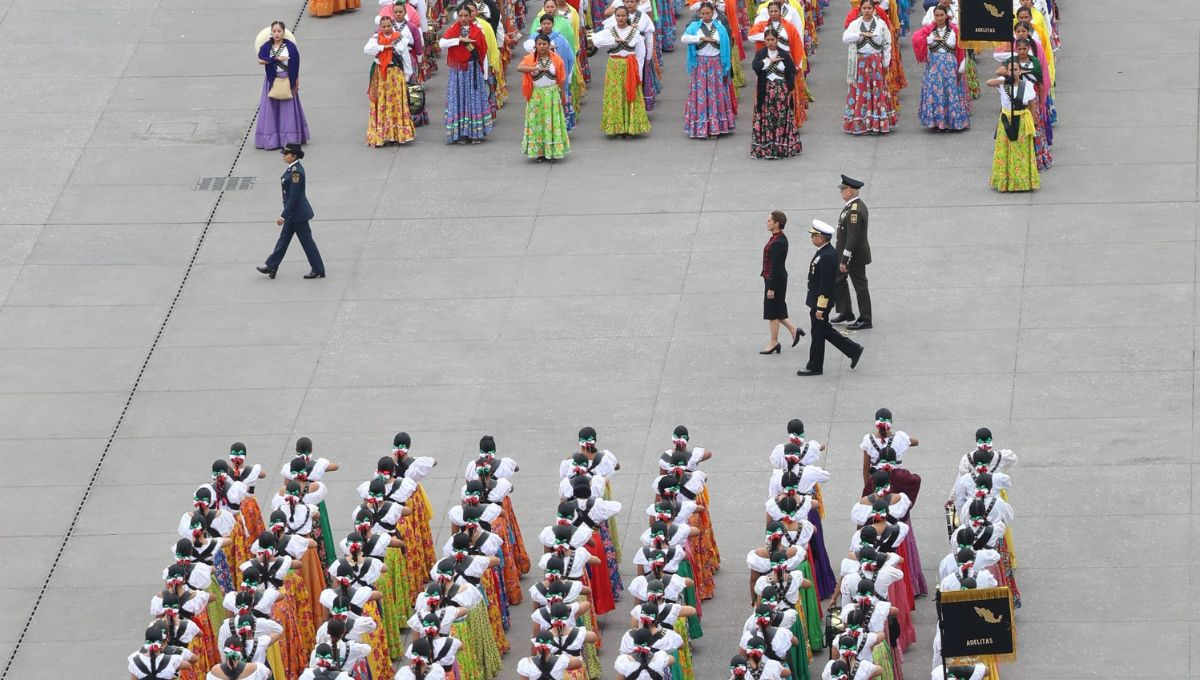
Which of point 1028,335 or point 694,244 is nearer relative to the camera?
point 1028,335

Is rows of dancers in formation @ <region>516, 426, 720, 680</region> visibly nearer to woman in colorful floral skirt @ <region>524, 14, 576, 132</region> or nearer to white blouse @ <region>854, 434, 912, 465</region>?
white blouse @ <region>854, 434, 912, 465</region>

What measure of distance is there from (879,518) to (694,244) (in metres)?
7.62

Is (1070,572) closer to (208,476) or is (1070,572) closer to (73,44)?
(208,476)

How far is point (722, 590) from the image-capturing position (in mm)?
20156

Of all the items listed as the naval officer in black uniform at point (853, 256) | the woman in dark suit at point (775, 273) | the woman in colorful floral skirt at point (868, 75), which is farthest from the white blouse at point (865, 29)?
the woman in dark suit at point (775, 273)

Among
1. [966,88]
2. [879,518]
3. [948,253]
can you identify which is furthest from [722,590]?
[966,88]

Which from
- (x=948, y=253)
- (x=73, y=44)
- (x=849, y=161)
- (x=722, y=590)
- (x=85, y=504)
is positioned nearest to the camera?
(x=722, y=590)

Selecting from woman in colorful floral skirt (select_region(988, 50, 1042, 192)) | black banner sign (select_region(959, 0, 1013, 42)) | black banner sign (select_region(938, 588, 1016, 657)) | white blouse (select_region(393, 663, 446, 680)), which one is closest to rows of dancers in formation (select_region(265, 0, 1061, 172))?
woman in colorful floral skirt (select_region(988, 50, 1042, 192))

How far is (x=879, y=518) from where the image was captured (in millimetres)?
18875

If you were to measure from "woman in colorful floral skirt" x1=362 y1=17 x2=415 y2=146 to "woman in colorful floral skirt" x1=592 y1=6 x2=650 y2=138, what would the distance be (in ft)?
7.30

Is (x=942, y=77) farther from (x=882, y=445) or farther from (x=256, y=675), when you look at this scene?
(x=256, y=675)

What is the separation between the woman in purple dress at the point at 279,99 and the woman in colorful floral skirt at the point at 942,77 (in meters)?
7.13

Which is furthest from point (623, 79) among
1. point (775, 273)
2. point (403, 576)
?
point (403, 576)

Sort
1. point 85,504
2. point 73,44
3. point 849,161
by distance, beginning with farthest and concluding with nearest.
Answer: point 73,44 → point 849,161 → point 85,504
